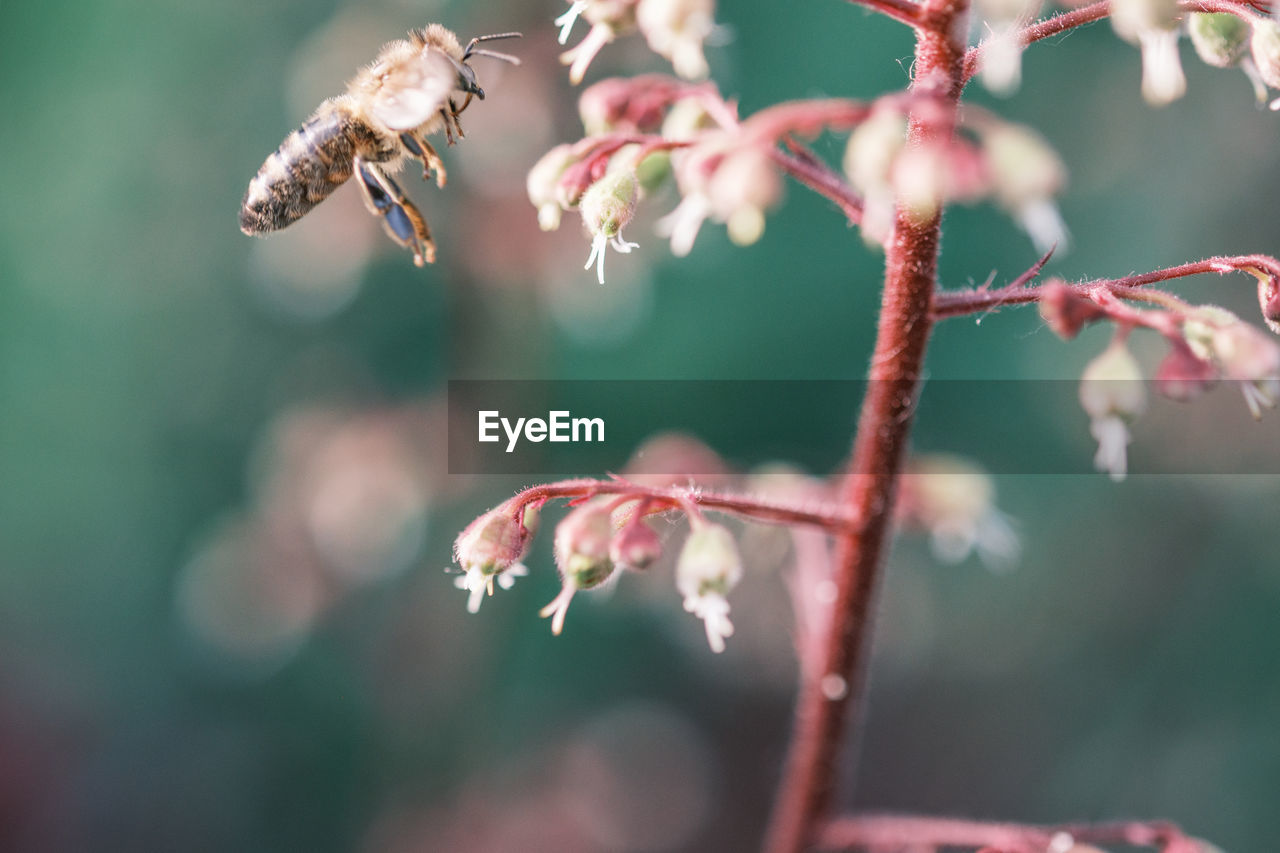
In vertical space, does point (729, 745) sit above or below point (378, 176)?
below

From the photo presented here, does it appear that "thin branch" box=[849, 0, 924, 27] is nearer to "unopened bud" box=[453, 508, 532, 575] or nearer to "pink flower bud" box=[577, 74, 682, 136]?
"pink flower bud" box=[577, 74, 682, 136]

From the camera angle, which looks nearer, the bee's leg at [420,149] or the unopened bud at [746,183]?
the unopened bud at [746,183]

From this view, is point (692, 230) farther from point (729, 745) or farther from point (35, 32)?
point (35, 32)

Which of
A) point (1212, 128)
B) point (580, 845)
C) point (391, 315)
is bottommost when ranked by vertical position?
point (580, 845)

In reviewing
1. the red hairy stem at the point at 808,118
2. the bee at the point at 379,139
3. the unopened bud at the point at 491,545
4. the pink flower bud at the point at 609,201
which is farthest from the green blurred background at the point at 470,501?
the red hairy stem at the point at 808,118

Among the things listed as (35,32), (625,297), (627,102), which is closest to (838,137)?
(625,297)

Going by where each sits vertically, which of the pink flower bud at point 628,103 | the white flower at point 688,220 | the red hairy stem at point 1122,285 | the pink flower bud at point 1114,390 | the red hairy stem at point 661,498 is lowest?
the red hairy stem at point 661,498

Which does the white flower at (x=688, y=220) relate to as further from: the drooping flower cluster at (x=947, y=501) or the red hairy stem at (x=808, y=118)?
the drooping flower cluster at (x=947, y=501)
